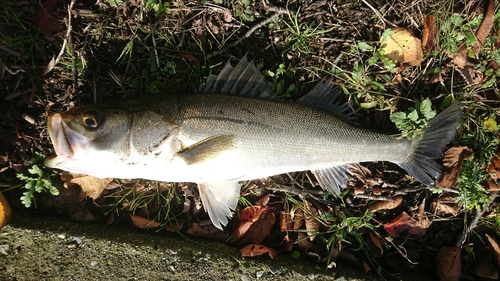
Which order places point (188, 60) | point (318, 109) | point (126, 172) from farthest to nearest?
point (188, 60)
point (318, 109)
point (126, 172)

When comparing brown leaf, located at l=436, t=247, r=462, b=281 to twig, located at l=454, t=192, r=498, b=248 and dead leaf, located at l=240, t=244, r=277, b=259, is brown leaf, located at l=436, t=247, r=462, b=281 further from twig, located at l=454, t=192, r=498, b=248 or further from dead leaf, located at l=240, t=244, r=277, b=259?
dead leaf, located at l=240, t=244, r=277, b=259

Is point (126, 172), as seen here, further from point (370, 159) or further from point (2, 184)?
point (370, 159)

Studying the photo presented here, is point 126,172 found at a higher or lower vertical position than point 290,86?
lower

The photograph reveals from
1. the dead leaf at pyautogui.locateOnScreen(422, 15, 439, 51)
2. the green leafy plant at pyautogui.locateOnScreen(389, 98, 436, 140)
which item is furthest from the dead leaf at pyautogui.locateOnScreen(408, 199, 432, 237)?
the dead leaf at pyautogui.locateOnScreen(422, 15, 439, 51)

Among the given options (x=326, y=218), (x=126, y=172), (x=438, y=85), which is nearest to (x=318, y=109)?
(x=326, y=218)

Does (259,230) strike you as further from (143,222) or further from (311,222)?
(143,222)

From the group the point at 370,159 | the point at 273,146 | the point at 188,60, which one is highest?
the point at 188,60

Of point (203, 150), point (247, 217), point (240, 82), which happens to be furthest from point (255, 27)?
point (247, 217)
